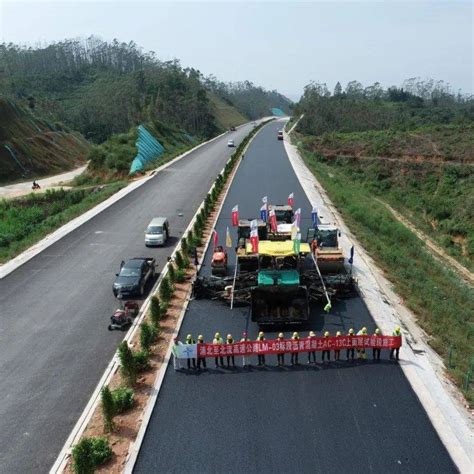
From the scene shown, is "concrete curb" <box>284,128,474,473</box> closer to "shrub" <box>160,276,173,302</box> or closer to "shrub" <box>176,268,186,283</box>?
"shrub" <box>176,268,186,283</box>

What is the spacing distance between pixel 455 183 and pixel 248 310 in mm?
48129

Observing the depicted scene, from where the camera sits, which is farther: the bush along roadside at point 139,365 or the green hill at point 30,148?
the green hill at point 30,148

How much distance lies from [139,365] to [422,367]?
32.7 feet

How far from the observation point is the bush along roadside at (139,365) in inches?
566

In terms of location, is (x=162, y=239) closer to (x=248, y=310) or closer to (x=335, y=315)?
(x=248, y=310)

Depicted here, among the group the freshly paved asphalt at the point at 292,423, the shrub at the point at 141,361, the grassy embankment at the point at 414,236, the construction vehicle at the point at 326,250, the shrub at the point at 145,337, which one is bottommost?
the grassy embankment at the point at 414,236

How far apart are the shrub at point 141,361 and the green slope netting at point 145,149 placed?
44.7 meters

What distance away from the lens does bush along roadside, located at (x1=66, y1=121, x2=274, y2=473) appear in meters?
14.4

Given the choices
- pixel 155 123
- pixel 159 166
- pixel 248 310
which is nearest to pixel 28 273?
pixel 248 310

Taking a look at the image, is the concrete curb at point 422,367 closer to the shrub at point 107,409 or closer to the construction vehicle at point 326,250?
the construction vehicle at point 326,250

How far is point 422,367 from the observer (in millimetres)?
17641

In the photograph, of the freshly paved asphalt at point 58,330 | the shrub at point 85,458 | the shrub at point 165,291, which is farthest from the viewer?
the shrub at point 165,291

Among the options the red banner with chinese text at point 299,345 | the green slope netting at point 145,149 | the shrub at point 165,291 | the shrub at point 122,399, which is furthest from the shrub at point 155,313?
the green slope netting at point 145,149

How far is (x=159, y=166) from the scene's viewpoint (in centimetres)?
6325
